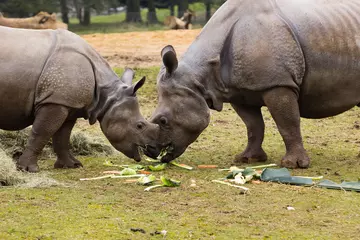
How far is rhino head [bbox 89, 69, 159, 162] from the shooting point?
871 centimetres

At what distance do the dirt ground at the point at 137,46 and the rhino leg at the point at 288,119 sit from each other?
9.08 metres

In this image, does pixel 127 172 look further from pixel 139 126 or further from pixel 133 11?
pixel 133 11

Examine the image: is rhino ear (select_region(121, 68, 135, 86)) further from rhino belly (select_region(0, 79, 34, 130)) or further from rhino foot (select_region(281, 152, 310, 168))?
rhino foot (select_region(281, 152, 310, 168))

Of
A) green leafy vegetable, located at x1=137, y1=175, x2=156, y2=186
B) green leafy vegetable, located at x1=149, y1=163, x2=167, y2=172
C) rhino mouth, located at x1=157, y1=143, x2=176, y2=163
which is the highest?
green leafy vegetable, located at x1=137, y1=175, x2=156, y2=186

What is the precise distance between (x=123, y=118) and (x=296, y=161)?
75.0 inches

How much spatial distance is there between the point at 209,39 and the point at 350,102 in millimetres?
1703

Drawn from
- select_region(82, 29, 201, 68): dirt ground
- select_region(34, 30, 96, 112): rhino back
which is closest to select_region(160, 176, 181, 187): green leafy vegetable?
select_region(34, 30, 96, 112): rhino back

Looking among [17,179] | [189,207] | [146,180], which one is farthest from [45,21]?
[189,207]

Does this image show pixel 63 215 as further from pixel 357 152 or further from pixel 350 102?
pixel 357 152

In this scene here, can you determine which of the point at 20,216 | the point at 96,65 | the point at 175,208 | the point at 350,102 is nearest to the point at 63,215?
the point at 20,216

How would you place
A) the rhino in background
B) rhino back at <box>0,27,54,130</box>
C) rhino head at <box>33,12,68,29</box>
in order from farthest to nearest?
1. the rhino in background
2. rhino head at <box>33,12,68,29</box>
3. rhino back at <box>0,27,54,130</box>

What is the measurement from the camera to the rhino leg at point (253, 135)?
9570 millimetres

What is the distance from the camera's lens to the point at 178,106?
888 centimetres

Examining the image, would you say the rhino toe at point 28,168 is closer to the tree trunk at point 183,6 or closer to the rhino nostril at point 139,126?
the rhino nostril at point 139,126
